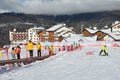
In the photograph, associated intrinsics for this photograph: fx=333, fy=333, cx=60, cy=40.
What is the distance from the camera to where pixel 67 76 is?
681 inches

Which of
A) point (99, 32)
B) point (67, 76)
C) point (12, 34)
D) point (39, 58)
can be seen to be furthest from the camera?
point (12, 34)

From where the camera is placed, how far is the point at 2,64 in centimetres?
2247

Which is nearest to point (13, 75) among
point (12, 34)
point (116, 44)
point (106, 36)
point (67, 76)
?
point (67, 76)

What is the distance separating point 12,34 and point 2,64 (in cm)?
16301

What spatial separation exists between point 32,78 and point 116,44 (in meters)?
51.4

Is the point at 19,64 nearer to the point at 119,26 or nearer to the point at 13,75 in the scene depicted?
the point at 13,75

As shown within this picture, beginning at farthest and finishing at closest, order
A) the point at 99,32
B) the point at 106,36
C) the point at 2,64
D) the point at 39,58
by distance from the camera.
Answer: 1. the point at 99,32
2. the point at 106,36
3. the point at 39,58
4. the point at 2,64

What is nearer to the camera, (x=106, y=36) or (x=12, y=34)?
(x=106, y=36)

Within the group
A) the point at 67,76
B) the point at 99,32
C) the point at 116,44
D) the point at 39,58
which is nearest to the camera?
the point at 67,76

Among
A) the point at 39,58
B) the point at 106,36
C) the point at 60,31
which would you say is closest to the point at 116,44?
the point at 106,36

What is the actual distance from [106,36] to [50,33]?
88.9ft

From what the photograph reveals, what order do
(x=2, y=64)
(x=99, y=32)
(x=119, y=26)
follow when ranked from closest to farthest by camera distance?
1. (x=2, y=64)
2. (x=99, y=32)
3. (x=119, y=26)

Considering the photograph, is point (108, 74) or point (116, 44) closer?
point (108, 74)

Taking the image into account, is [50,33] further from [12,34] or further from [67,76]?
[67,76]
